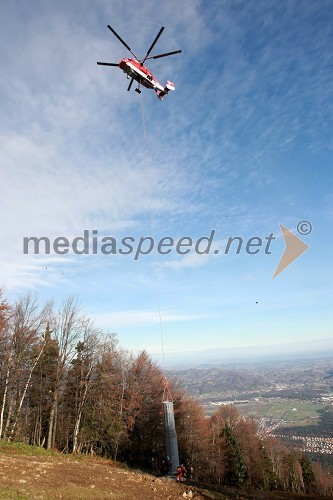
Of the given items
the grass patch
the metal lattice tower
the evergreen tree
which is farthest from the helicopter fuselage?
the evergreen tree

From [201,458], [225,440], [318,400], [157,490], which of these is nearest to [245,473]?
[225,440]

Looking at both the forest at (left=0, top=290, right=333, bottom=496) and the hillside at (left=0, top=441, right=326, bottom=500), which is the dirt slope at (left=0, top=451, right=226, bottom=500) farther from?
the forest at (left=0, top=290, right=333, bottom=496)

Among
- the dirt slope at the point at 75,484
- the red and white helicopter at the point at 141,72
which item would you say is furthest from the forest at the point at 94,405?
the red and white helicopter at the point at 141,72

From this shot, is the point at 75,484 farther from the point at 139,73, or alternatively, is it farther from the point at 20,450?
the point at 139,73

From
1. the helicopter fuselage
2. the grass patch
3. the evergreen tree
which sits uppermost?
the helicopter fuselage

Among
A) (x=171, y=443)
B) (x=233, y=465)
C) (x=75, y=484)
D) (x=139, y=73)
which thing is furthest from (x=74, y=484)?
(x=233, y=465)

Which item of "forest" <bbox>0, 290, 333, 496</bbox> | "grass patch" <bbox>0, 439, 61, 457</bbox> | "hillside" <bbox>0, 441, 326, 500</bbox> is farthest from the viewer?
"forest" <bbox>0, 290, 333, 496</bbox>

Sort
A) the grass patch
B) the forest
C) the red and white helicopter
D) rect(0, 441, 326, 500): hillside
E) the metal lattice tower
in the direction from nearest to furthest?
rect(0, 441, 326, 500): hillside, the red and white helicopter, the metal lattice tower, the grass patch, the forest

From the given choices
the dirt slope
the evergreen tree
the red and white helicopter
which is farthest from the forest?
the red and white helicopter

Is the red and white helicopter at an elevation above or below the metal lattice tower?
above

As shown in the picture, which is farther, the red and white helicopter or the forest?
the forest
